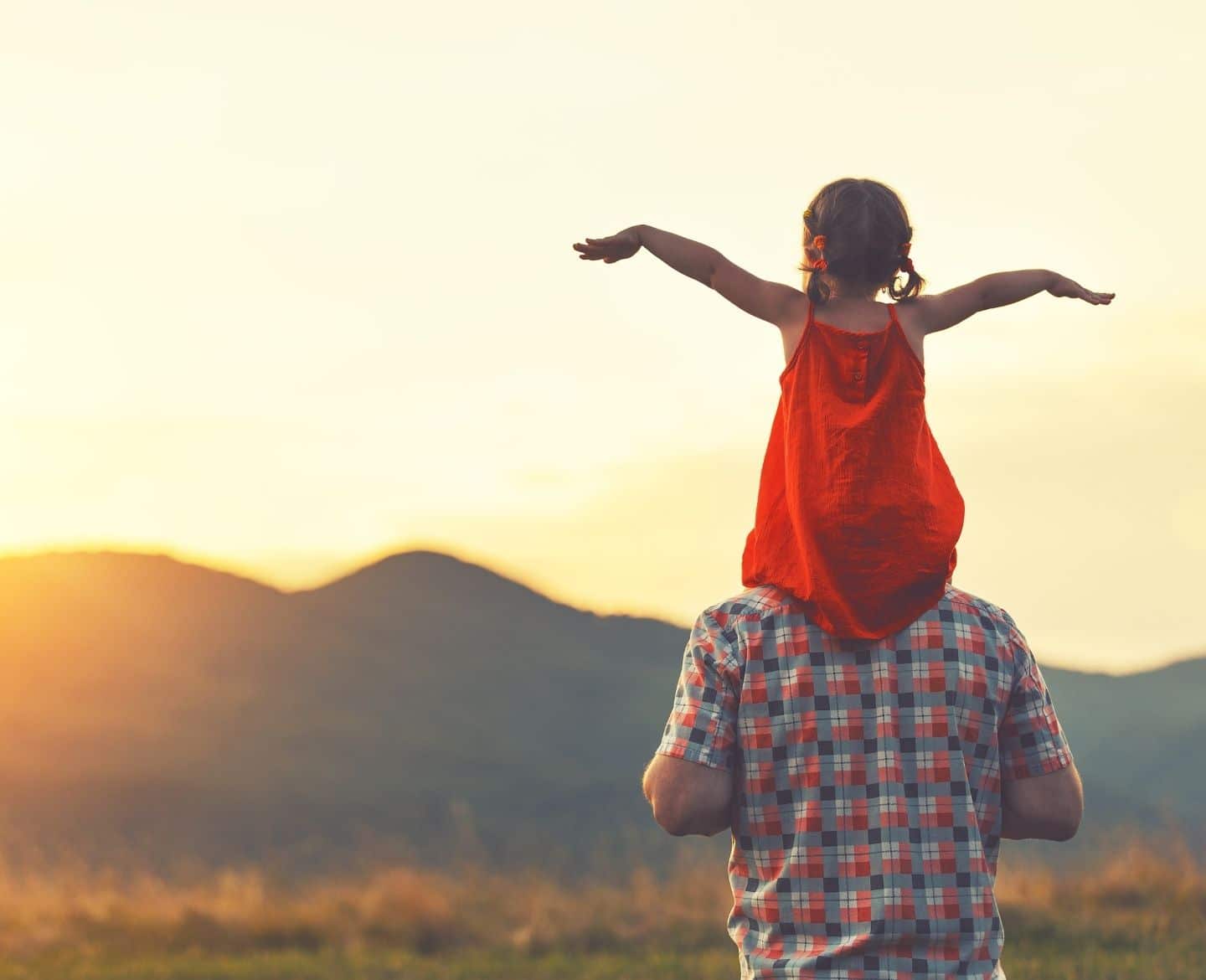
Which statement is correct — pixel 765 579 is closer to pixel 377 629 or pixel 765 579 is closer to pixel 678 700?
pixel 678 700

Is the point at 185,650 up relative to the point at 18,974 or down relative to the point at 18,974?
up

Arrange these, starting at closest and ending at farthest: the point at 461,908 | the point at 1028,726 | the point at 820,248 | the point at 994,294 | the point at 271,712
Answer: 1. the point at 1028,726
2. the point at 820,248
3. the point at 994,294
4. the point at 461,908
5. the point at 271,712

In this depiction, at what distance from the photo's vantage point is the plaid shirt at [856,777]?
239 centimetres

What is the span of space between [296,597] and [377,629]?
2874mm

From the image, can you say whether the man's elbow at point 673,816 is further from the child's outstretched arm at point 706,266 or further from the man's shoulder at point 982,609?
the child's outstretched arm at point 706,266

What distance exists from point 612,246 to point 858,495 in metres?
0.62

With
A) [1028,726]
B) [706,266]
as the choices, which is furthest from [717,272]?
[1028,726]

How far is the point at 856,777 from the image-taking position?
241cm

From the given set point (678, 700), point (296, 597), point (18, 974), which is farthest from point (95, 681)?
point (678, 700)

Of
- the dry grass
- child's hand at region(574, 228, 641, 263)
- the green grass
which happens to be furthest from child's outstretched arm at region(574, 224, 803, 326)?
the dry grass

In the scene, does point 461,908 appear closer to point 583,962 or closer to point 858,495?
point 583,962

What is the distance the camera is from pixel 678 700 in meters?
2.50

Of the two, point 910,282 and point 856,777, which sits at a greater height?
point 910,282

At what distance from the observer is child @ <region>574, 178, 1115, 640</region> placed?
246 centimetres
